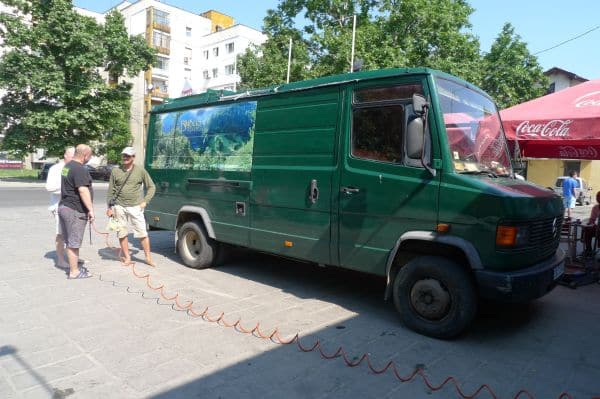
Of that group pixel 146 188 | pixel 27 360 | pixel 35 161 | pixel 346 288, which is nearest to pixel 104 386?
pixel 27 360

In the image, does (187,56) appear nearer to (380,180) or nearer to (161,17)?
(161,17)

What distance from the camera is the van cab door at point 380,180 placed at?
4312mm

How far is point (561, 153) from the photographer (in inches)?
283

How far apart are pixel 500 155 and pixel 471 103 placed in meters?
0.75

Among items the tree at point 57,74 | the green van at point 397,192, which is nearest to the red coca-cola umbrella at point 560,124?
the green van at point 397,192

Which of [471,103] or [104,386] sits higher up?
[471,103]

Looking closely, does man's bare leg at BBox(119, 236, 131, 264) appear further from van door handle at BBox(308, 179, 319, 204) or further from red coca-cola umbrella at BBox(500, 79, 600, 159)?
red coca-cola umbrella at BBox(500, 79, 600, 159)

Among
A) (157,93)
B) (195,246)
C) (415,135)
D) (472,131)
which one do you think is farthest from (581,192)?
(157,93)

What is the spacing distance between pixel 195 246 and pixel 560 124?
5.82m

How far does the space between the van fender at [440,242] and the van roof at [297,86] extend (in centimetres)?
161

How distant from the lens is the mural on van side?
6117mm

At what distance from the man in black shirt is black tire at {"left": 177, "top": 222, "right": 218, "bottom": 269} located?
4.95ft

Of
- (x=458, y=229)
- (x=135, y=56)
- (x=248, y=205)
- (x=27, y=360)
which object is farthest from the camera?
(x=135, y=56)

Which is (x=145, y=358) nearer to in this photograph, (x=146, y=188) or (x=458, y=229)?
(x=458, y=229)
